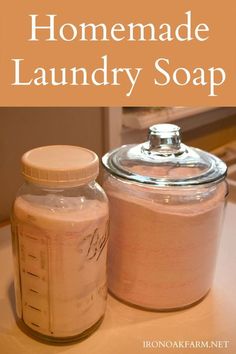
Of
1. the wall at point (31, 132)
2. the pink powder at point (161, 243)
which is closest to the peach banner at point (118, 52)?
the wall at point (31, 132)

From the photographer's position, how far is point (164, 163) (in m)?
0.56

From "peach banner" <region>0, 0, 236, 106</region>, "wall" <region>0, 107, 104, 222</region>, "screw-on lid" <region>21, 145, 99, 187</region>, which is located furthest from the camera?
"wall" <region>0, 107, 104, 222</region>

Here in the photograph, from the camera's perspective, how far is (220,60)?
2.27 feet

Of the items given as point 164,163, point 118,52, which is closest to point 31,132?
point 118,52

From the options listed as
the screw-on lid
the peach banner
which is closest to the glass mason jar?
the screw-on lid

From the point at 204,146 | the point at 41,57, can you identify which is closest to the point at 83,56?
the point at 41,57

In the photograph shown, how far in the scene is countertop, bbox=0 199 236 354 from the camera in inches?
20.1

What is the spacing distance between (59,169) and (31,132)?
14.3 inches

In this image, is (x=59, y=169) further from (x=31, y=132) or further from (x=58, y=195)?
(x=31, y=132)

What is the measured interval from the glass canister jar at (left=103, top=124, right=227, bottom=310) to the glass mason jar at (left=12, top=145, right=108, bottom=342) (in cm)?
4

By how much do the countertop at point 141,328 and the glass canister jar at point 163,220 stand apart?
0.05 feet

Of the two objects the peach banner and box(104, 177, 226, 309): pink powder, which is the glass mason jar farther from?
the peach banner

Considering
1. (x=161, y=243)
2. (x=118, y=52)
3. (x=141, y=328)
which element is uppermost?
(x=118, y=52)

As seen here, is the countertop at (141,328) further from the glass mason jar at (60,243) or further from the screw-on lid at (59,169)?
the screw-on lid at (59,169)
